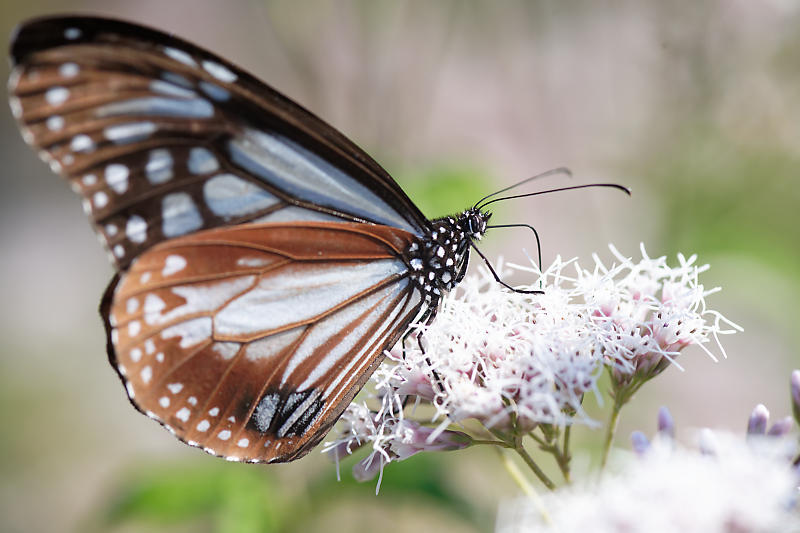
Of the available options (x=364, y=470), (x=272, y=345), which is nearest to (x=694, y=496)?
(x=364, y=470)

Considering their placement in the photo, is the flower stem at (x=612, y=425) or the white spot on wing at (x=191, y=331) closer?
the flower stem at (x=612, y=425)

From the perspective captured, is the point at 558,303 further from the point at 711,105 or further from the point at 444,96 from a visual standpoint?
the point at 444,96

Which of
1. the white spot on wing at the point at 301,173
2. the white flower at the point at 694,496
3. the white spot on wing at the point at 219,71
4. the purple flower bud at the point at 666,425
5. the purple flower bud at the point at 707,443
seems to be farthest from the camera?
the white spot on wing at the point at 301,173

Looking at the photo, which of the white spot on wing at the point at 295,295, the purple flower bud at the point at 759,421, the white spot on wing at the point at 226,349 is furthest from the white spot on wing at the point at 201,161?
the purple flower bud at the point at 759,421

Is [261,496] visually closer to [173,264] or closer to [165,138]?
[173,264]

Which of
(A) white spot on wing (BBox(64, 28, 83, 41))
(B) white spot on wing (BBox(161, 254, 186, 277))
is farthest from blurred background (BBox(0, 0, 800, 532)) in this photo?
(A) white spot on wing (BBox(64, 28, 83, 41))

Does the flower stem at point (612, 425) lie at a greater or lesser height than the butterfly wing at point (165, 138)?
lesser

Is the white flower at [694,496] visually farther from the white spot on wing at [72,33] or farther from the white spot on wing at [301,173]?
the white spot on wing at [72,33]

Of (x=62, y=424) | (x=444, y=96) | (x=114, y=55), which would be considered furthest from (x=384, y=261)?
(x=444, y=96)
